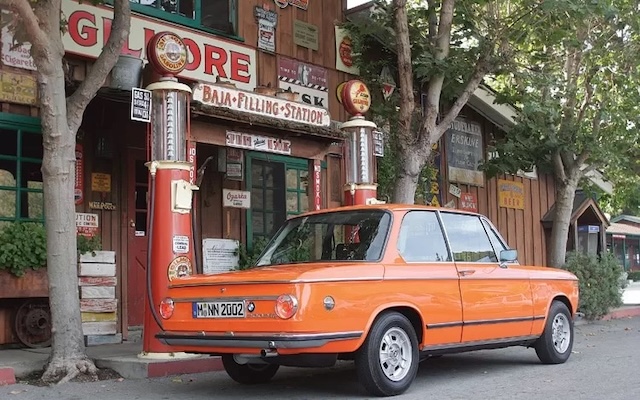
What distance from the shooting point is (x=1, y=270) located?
866 centimetres

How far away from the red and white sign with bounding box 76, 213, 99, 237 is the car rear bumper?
3.94 meters

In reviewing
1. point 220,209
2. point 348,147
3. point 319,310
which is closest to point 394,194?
point 348,147

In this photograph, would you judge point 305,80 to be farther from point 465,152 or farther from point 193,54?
point 465,152

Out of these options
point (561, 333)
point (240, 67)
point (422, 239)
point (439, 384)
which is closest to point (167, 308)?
point (422, 239)

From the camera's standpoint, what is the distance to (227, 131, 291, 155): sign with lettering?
938cm

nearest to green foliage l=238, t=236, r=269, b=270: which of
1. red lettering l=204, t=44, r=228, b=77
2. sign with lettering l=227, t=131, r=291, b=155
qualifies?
sign with lettering l=227, t=131, r=291, b=155

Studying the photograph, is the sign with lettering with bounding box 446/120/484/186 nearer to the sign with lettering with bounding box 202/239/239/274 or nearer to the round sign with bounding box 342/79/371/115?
the round sign with bounding box 342/79/371/115

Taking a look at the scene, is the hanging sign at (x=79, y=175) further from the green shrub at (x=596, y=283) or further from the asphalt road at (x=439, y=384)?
the green shrub at (x=596, y=283)

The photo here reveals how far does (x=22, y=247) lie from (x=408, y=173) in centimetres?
536

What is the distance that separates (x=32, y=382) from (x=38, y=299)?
6.87 ft

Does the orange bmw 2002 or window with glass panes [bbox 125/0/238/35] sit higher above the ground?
window with glass panes [bbox 125/0/238/35]

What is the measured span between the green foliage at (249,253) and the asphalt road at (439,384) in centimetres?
345

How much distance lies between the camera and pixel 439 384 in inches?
275

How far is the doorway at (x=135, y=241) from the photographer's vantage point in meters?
10.4
